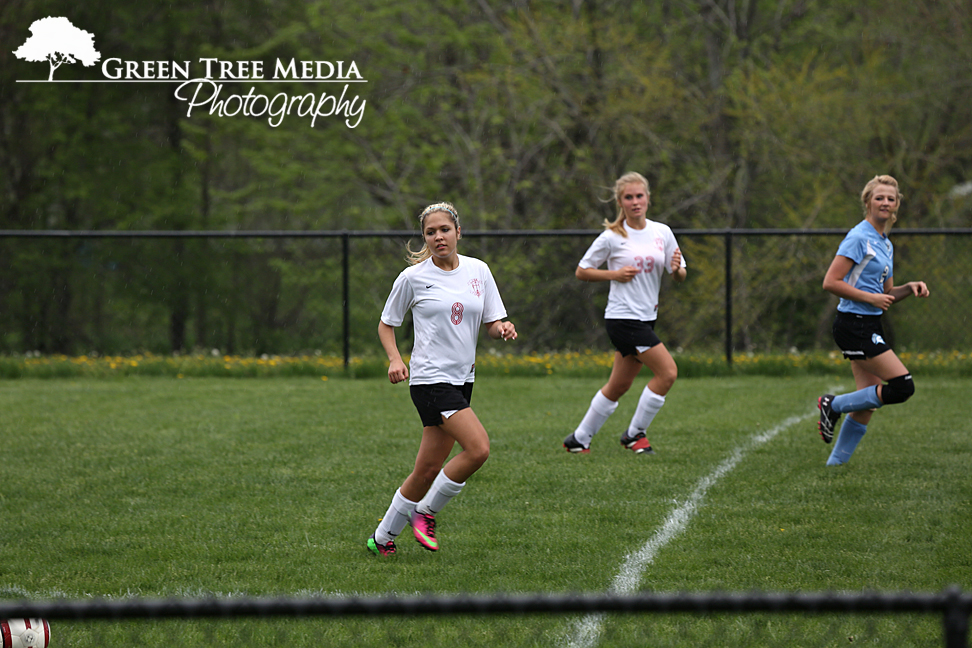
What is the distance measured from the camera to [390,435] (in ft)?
26.6

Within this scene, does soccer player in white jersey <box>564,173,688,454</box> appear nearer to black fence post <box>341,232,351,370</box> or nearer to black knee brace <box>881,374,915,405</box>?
black knee brace <box>881,374,915,405</box>

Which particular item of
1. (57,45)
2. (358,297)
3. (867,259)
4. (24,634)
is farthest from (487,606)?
(57,45)

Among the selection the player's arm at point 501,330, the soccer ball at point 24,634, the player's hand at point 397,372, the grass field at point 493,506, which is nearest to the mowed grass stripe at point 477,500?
the grass field at point 493,506

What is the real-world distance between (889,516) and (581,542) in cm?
188

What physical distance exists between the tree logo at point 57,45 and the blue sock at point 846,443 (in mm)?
19562

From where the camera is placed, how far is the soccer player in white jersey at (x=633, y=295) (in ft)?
23.3

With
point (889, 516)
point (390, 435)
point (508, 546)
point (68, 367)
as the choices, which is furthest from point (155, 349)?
point (889, 516)

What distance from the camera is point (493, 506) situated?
5.84m

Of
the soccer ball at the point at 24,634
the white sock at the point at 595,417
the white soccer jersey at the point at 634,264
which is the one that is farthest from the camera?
the white sock at the point at 595,417

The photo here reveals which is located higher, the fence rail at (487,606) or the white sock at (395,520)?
the fence rail at (487,606)

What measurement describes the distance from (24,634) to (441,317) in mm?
2276

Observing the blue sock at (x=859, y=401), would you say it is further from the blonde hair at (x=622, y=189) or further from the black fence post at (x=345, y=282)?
the black fence post at (x=345, y=282)

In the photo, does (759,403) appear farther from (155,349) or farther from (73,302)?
(73,302)

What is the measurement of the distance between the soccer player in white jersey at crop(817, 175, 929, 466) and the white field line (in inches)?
41.2
